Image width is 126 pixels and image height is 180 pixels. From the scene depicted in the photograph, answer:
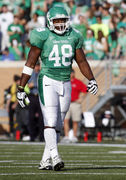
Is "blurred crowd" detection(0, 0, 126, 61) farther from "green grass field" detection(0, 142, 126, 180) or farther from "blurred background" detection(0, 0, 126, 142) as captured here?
"green grass field" detection(0, 142, 126, 180)

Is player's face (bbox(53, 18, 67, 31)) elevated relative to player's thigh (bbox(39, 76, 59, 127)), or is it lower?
elevated

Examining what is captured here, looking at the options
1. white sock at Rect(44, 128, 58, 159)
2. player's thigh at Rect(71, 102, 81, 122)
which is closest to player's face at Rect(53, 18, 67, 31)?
white sock at Rect(44, 128, 58, 159)

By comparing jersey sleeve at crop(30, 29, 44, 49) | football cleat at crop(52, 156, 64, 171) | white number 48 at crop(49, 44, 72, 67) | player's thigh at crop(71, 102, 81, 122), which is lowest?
player's thigh at crop(71, 102, 81, 122)

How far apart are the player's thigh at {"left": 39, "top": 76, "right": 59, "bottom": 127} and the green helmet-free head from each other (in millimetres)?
540

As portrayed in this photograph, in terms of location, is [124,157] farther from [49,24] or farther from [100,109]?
[100,109]

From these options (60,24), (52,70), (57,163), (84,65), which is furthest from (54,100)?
(60,24)

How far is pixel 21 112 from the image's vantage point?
702 inches

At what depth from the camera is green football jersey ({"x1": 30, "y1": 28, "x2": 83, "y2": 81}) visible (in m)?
7.95

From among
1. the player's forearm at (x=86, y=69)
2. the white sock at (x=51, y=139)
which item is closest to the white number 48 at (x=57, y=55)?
the player's forearm at (x=86, y=69)

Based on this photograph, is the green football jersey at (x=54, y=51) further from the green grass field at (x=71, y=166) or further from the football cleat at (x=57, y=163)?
the green grass field at (x=71, y=166)

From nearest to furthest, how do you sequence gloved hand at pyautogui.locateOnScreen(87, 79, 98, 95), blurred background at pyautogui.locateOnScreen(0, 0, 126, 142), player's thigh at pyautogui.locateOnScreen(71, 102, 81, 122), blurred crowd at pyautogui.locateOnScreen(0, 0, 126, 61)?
gloved hand at pyautogui.locateOnScreen(87, 79, 98, 95), player's thigh at pyautogui.locateOnScreen(71, 102, 81, 122), blurred background at pyautogui.locateOnScreen(0, 0, 126, 142), blurred crowd at pyautogui.locateOnScreen(0, 0, 126, 61)

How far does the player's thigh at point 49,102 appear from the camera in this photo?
312 inches

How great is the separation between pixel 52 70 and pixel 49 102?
35 cm

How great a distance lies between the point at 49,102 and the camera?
795cm
